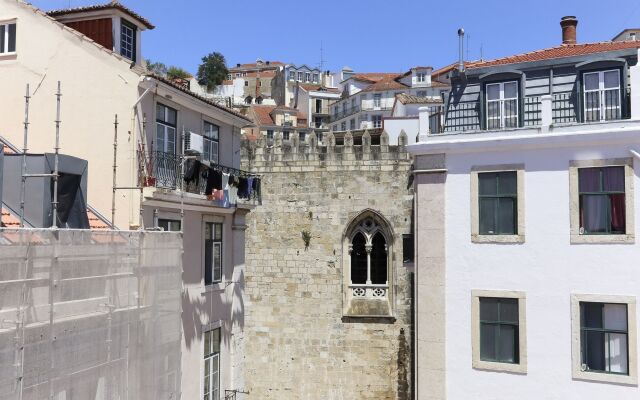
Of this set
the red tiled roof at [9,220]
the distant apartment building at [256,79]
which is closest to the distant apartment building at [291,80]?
the distant apartment building at [256,79]

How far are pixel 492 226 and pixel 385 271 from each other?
10.0 m

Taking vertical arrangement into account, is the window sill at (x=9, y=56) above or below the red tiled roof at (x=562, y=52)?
below

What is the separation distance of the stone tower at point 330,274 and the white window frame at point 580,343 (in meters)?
10.3

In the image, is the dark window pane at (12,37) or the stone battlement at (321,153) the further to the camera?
the stone battlement at (321,153)

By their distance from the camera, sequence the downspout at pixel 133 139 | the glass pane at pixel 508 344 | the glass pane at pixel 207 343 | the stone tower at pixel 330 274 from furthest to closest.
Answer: the stone tower at pixel 330 274 < the glass pane at pixel 207 343 < the glass pane at pixel 508 344 < the downspout at pixel 133 139

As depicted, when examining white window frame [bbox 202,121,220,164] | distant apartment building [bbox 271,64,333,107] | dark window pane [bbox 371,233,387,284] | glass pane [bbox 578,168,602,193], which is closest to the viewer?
glass pane [bbox 578,168,602,193]

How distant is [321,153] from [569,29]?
10.1 m

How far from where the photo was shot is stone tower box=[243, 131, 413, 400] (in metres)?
24.7

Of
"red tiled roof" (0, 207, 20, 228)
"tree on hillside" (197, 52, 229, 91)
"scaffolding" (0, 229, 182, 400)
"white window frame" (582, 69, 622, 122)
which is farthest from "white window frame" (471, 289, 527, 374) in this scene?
"tree on hillside" (197, 52, 229, 91)

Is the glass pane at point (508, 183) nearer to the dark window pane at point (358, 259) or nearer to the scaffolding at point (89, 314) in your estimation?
the scaffolding at point (89, 314)

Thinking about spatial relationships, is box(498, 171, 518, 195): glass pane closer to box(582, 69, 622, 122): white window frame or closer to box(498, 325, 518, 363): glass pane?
box(582, 69, 622, 122): white window frame

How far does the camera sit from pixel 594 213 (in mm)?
14641

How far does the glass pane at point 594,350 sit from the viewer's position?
14.3 m

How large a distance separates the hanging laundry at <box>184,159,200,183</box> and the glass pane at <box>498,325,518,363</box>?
789 centimetres
